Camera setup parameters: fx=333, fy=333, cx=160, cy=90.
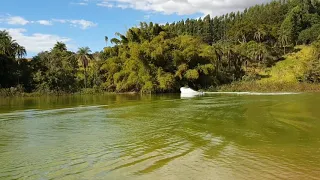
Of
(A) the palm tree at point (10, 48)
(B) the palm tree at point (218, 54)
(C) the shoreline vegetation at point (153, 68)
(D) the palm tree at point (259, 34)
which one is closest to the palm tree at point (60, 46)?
(C) the shoreline vegetation at point (153, 68)

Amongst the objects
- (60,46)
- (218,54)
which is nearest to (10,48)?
(60,46)

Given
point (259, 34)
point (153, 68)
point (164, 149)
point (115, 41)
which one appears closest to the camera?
point (164, 149)

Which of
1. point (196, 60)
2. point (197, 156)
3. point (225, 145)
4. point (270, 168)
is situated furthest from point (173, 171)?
point (196, 60)

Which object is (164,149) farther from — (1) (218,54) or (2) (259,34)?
(2) (259,34)

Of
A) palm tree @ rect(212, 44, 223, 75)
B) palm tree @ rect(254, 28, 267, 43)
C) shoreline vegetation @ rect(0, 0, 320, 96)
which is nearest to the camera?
shoreline vegetation @ rect(0, 0, 320, 96)

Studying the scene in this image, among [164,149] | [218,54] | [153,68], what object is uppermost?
[218,54]

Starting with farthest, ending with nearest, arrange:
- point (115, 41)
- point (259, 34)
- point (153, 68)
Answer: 1. point (259, 34)
2. point (115, 41)
3. point (153, 68)

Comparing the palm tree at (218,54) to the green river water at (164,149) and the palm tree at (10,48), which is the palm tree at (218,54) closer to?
the palm tree at (10,48)

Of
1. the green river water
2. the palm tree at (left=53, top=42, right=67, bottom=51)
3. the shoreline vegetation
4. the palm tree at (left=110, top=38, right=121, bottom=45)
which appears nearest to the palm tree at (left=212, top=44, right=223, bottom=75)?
the shoreline vegetation

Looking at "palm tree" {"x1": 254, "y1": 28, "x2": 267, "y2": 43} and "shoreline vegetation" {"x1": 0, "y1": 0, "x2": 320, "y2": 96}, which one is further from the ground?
"palm tree" {"x1": 254, "y1": 28, "x2": 267, "y2": 43}

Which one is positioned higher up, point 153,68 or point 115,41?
point 115,41

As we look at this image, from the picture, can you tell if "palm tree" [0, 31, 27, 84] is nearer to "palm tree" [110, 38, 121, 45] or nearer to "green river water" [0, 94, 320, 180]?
"palm tree" [110, 38, 121, 45]

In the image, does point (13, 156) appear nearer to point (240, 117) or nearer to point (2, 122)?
point (2, 122)

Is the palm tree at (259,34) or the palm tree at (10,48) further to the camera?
the palm tree at (259,34)
